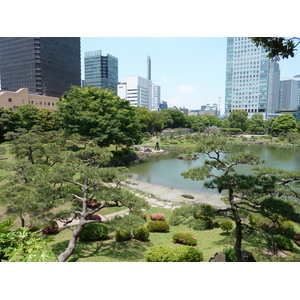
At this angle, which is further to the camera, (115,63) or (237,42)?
(115,63)

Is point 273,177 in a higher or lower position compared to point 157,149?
higher

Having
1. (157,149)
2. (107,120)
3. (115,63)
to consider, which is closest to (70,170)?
(107,120)

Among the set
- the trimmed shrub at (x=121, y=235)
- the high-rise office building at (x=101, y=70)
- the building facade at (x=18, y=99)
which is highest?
the high-rise office building at (x=101, y=70)

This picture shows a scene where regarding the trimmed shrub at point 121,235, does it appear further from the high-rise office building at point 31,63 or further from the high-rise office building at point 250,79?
the high-rise office building at point 250,79

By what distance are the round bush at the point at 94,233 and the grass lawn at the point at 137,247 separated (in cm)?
21

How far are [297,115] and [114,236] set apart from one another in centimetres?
6469

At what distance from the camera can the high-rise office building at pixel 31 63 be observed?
60.6 metres

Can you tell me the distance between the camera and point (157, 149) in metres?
34.3

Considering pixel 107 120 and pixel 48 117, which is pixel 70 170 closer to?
pixel 107 120

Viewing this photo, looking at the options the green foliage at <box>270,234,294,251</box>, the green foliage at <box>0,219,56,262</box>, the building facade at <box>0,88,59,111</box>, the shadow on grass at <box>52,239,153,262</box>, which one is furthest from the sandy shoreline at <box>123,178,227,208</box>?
the building facade at <box>0,88,59,111</box>

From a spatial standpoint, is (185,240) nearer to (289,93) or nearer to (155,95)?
(289,93)

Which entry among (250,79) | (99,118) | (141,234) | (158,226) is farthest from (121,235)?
(250,79)

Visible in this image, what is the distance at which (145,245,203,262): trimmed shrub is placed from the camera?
18.0 ft

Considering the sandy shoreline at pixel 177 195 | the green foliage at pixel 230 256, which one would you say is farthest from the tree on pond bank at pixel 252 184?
the sandy shoreline at pixel 177 195
